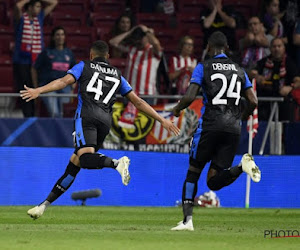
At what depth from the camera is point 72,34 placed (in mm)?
19734

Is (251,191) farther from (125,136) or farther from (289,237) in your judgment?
(289,237)

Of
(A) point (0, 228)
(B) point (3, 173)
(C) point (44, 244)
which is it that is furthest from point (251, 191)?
(C) point (44, 244)

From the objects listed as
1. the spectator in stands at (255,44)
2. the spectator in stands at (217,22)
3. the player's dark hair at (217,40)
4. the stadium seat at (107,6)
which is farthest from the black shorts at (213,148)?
the stadium seat at (107,6)

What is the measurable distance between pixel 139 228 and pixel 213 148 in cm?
125

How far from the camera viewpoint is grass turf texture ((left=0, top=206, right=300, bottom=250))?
29.1ft

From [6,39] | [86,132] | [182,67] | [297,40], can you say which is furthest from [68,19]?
[86,132]

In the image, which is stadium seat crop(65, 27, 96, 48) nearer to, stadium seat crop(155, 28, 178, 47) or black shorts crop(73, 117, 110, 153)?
stadium seat crop(155, 28, 178, 47)

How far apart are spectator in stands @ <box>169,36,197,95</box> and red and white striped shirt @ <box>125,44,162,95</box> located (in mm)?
322

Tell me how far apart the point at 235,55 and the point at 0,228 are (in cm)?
865

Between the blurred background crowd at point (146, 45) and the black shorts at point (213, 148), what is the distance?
17.8 feet

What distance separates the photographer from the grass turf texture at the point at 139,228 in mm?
8875

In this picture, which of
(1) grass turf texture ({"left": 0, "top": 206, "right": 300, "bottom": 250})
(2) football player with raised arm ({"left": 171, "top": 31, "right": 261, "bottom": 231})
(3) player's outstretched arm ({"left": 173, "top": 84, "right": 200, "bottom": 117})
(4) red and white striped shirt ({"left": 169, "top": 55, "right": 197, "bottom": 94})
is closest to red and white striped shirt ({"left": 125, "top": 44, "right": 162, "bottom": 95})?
(4) red and white striped shirt ({"left": 169, "top": 55, "right": 197, "bottom": 94})

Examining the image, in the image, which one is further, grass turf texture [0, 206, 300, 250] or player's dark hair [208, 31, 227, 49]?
player's dark hair [208, 31, 227, 49]

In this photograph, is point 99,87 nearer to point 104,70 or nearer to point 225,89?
point 104,70
